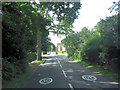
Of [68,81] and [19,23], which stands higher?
[19,23]

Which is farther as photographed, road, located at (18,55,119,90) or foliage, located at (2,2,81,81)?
foliage, located at (2,2,81,81)

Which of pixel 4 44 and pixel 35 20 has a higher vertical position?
pixel 35 20

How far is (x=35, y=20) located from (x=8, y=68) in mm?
5496

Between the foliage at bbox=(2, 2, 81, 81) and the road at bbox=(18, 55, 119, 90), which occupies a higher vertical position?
the foliage at bbox=(2, 2, 81, 81)

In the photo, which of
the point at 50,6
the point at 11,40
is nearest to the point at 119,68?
the point at 50,6

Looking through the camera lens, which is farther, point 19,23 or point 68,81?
point 19,23

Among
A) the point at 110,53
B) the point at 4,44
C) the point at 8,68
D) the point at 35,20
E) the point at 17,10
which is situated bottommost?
the point at 8,68

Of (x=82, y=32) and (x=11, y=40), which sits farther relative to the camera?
(x=82, y=32)

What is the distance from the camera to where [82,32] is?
31594 millimetres

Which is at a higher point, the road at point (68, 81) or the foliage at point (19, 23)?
the foliage at point (19, 23)

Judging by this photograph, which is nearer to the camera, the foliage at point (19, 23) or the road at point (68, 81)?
the road at point (68, 81)

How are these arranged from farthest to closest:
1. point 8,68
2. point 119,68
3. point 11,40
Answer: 1. point 11,40
2. point 119,68
3. point 8,68

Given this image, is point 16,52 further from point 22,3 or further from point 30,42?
point 22,3

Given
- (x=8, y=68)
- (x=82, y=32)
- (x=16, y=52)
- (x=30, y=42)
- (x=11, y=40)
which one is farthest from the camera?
(x=82, y=32)
